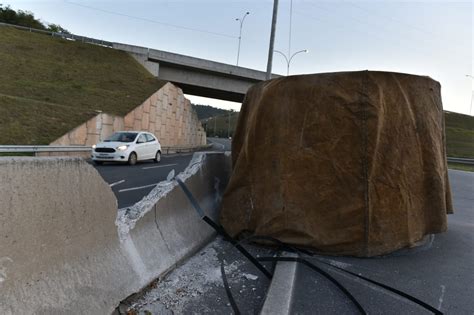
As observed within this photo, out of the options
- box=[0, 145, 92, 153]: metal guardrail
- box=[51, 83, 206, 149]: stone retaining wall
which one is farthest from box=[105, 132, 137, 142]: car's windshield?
box=[51, 83, 206, 149]: stone retaining wall

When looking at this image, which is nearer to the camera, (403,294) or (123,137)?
(403,294)

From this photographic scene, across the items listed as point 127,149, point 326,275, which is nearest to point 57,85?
point 127,149

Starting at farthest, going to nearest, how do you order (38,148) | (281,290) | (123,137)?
1. (123,137)
2. (38,148)
3. (281,290)

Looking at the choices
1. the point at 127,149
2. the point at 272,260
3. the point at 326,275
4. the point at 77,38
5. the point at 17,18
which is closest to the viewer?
the point at 326,275

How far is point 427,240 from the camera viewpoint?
565cm

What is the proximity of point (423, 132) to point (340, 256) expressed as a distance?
182cm

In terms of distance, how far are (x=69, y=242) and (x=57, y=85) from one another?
3017cm

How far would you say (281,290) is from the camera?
11.6ft

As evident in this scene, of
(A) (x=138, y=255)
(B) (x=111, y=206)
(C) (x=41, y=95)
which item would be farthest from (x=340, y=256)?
(C) (x=41, y=95)

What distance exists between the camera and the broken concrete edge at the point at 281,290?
124 inches

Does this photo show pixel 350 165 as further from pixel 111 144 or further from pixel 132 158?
pixel 132 158

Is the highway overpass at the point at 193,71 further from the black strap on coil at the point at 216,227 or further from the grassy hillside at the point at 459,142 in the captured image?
the black strap on coil at the point at 216,227

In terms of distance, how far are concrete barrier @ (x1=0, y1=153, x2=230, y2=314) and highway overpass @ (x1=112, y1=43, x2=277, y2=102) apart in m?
43.0

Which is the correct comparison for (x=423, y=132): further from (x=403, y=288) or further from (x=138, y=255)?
(x=138, y=255)
